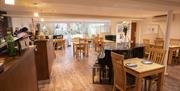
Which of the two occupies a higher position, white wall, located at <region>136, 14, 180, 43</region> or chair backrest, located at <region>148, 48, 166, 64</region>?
white wall, located at <region>136, 14, 180, 43</region>

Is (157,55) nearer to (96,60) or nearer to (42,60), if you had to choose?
(96,60)

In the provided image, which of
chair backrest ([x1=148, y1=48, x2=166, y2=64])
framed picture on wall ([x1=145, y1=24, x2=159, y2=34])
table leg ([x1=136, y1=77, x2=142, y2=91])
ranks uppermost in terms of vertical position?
framed picture on wall ([x1=145, y1=24, x2=159, y2=34])

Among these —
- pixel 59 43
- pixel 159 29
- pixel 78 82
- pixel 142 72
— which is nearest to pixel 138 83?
pixel 142 72

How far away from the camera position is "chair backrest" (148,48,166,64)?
9.97ft

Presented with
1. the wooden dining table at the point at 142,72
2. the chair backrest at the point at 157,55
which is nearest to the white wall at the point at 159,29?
the chair backrest at the point at 157,55

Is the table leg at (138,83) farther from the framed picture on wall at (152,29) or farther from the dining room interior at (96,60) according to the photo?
the framed picture on wall at (152,29)

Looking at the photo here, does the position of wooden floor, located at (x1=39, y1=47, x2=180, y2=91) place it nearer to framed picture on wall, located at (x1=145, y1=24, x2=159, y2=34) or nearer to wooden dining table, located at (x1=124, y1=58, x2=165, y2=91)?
wooden dining table, located at (x1=124, y1=58, x2=165, y2=91)

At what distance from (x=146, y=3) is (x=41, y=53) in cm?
310

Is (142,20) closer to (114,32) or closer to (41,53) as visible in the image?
(114,32)

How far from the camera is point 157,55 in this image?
10.5 feet

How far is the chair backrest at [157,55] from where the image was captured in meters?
3.04

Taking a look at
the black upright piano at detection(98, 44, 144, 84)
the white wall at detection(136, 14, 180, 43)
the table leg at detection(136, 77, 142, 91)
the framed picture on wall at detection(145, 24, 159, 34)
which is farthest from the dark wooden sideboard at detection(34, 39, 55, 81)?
the framed picture on wall at detection(145, 24, 159, 34)

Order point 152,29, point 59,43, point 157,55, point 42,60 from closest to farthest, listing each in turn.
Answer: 1. point 157,55
2. point 42,60
3. point 152,29
4. point 59,43

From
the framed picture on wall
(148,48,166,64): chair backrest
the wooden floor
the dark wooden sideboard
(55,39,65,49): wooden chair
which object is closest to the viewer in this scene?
(148,48,166,64): chair backrest
